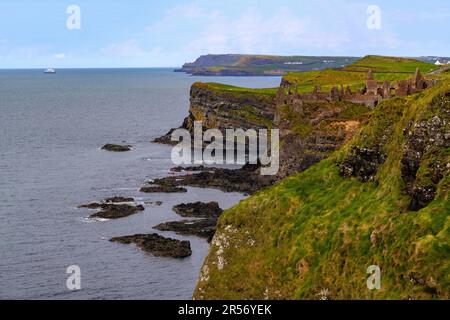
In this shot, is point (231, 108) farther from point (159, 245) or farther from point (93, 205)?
point (159, 245)

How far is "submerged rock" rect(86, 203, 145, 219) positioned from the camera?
3848 inches

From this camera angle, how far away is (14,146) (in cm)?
17325

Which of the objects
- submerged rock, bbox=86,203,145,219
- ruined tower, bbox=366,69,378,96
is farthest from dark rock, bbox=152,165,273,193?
ruined tower, bbox=366,69,378,96

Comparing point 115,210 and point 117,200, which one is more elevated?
point 117,200

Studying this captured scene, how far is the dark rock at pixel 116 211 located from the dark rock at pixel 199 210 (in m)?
5.75

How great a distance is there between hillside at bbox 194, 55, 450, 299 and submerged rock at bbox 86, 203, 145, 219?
5196 centimetres

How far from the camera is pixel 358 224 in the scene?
39312 millimetres

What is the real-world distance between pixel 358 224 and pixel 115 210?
213ft

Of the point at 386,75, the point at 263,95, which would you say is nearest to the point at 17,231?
the point at 263,95

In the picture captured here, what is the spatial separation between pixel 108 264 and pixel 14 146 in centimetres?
10447

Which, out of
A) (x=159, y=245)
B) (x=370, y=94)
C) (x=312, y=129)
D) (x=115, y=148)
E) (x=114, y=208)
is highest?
(x=370, y=94)

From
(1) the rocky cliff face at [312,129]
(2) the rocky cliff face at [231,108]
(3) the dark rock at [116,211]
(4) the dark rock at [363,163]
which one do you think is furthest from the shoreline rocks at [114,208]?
(2) the rocky cliff face at [231,108]

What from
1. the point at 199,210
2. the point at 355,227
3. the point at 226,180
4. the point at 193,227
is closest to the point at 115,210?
the point at 199,210
